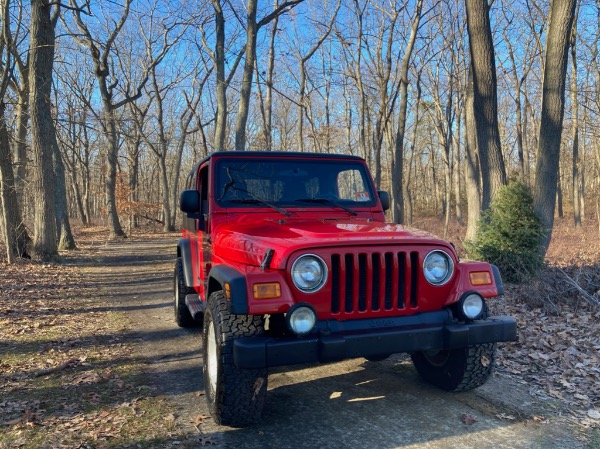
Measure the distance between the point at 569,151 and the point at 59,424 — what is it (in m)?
43.2

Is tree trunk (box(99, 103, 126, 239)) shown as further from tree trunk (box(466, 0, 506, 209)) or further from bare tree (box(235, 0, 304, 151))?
tree trunk (box(466, 0, 506, 209))

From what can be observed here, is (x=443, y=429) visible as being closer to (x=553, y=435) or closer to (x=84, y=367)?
(x=553, y=435)

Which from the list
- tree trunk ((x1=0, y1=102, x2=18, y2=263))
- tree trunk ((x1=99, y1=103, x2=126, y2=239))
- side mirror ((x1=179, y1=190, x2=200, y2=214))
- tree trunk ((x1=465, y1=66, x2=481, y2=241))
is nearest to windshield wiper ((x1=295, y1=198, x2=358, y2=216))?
side mirror ((x1=179, y1=190, x2=200, y2=214))

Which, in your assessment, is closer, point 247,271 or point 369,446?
point 369,446

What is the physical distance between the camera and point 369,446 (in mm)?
3188

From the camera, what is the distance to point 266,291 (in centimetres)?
313

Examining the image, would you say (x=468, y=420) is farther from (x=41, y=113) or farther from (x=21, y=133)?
(x=21, y=133)

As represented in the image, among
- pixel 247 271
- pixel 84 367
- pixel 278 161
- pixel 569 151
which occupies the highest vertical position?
pixel 569 151

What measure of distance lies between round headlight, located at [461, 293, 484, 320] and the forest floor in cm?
80

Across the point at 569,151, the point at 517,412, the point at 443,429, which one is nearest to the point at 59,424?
the point at 443,429

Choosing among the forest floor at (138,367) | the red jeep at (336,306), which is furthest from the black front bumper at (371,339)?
the forest floor at (138,367)

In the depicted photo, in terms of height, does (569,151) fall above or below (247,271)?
above

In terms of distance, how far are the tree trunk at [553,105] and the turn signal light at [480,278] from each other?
6478 mm

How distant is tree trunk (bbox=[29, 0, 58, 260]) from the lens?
11914 mm
